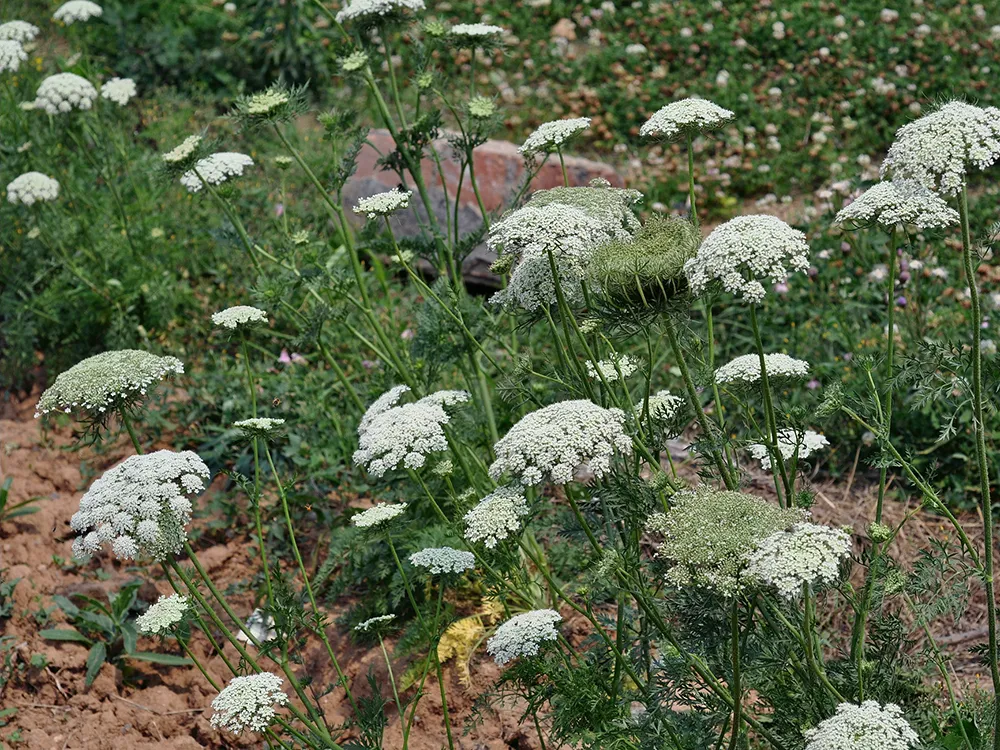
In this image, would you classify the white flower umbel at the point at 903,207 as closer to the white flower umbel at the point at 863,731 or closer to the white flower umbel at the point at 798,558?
the white flower umbel at the point at 798,558

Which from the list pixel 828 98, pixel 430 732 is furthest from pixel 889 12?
pixel 430 732

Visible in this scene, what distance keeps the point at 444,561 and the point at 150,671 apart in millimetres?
1932

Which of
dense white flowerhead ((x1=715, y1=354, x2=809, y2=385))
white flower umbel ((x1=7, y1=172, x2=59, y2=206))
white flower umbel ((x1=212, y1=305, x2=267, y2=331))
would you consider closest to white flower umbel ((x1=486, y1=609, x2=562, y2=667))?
dense white flowerhead ((x1=715, y1=354, x2=809, y2=385))

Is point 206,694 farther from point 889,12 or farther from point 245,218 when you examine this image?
point 889,12

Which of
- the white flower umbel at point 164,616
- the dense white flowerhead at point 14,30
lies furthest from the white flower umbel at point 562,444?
the dense white flowerhead at point 14,30

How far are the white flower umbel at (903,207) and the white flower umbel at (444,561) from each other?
141 cm

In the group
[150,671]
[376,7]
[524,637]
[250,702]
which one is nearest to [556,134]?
[376,7]

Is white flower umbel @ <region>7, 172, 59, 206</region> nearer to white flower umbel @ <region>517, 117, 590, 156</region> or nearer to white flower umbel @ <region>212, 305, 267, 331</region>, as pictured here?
white flower umbel @ <region>212, 305, 267, 331</region>

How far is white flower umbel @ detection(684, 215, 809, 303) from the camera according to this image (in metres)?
2.60

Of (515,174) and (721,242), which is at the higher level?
(721,242)

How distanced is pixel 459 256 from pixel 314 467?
1.42 m

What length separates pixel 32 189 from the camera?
19.6ft

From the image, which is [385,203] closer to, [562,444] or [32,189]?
[562,444]

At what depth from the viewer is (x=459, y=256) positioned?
4539mm
